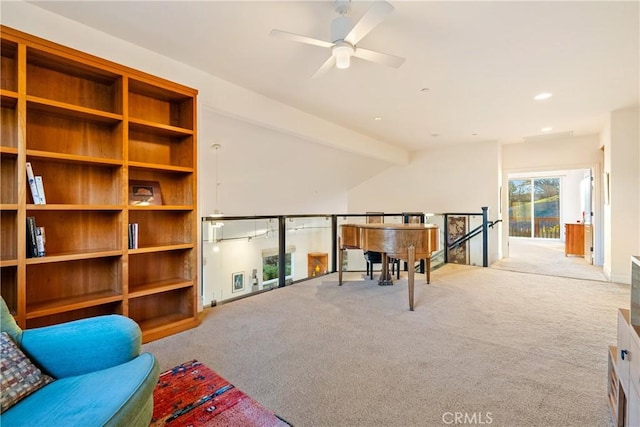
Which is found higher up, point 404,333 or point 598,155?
point 598,155

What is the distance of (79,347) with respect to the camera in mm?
1350

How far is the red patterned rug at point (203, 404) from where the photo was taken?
1531 millimetres

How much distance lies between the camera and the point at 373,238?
3.42 meters

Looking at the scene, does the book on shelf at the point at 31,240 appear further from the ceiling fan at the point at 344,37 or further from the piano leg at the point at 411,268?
the piano leg at the point at 411,268

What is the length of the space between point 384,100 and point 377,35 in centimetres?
156

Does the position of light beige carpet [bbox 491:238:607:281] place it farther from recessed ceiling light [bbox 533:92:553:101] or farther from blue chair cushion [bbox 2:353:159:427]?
blue chair cushion [bbox 2:353:159:427]

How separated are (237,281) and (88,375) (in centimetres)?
508

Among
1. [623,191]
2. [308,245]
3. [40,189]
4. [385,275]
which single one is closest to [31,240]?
[40,189]

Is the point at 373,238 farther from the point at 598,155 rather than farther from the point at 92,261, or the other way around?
the point at 598,155

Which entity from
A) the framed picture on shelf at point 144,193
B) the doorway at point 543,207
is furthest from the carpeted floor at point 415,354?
the doorway at point 543,207

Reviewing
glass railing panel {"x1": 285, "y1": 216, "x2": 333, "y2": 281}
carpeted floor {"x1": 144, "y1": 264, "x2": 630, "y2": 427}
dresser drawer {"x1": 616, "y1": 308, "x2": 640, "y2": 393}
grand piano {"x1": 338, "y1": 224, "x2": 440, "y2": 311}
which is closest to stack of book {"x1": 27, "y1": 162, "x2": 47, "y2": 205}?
carpeted floor {"x1": 144, "y1": 264, "x2": 630, "y2": 427}

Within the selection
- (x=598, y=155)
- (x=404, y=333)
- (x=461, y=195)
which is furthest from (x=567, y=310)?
(x=598, y=155)

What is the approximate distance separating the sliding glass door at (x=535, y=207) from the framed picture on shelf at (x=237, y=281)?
30.5ft

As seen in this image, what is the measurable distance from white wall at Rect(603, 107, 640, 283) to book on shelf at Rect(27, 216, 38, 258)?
21.7 feet
